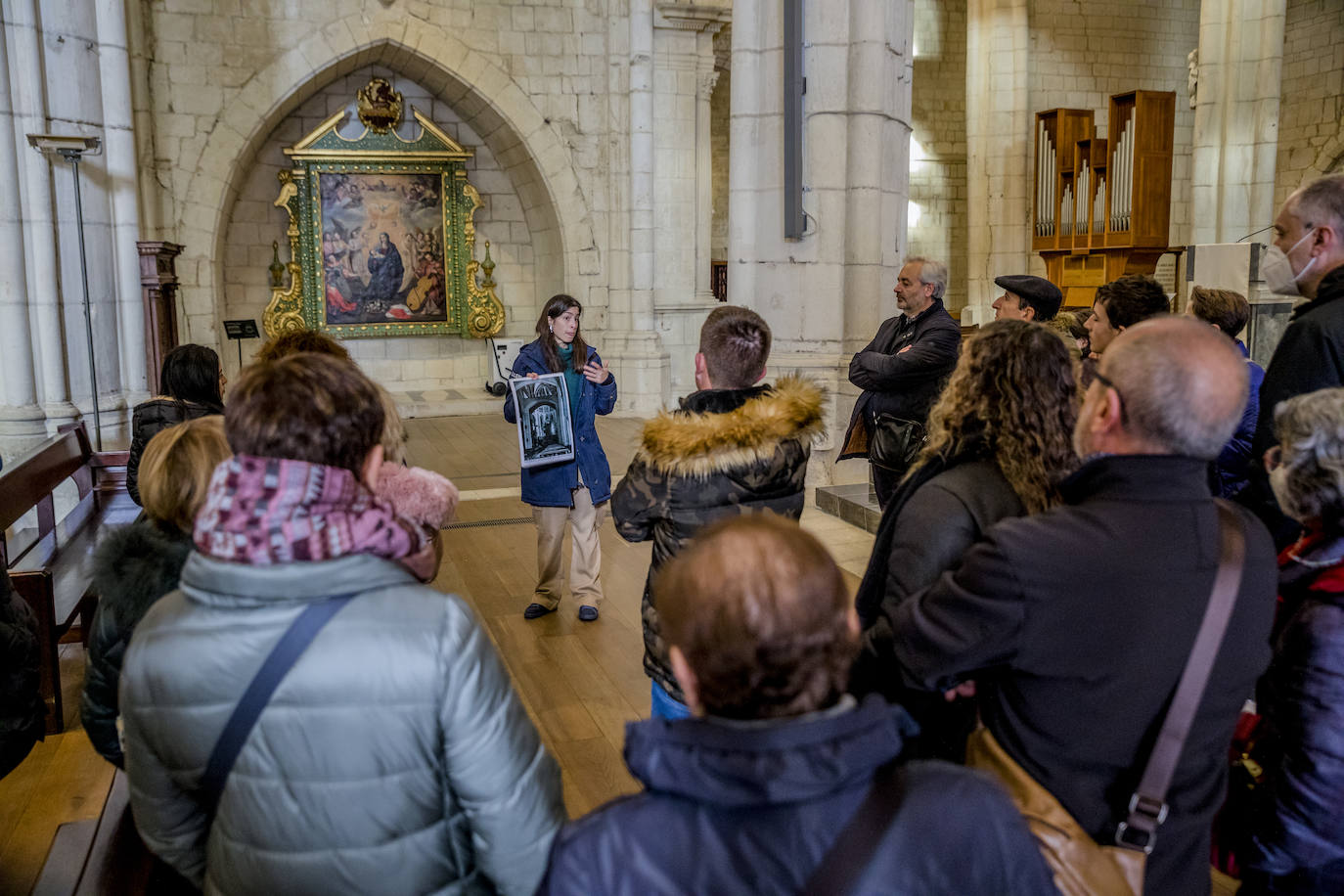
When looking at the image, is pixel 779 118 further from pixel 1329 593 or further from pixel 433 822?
pixel 433 822

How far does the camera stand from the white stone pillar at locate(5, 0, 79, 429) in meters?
6.97

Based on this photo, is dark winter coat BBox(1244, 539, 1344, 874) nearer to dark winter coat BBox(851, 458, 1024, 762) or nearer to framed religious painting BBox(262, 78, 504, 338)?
dark winter coat BBox(851, 458, 1024, 762)

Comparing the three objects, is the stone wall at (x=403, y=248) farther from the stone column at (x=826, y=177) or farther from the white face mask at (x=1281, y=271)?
the white face mask at (x=1281, y=271)

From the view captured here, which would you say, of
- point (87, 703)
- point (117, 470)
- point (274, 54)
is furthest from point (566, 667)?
point (274, 54)

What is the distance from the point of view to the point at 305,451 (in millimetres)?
1392

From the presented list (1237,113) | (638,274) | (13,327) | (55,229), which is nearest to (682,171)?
(638,274)

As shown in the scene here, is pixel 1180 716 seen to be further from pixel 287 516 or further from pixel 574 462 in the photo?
pixel 574 462

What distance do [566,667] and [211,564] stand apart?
8.71 feet

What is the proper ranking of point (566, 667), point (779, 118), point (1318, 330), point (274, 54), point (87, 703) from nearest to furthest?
point (87, 703) < point (1318, 330) < point (566, 667) < point (779, 118) < point (274, 54)

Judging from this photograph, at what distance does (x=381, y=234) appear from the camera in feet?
36.9

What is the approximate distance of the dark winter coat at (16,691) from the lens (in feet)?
6.70

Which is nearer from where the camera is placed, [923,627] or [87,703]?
[923,627]

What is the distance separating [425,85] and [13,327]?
5433 millimetres

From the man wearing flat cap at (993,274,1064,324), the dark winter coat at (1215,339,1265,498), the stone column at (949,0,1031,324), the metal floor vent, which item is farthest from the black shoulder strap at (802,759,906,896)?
the stone column at (949,0,1031,324)
